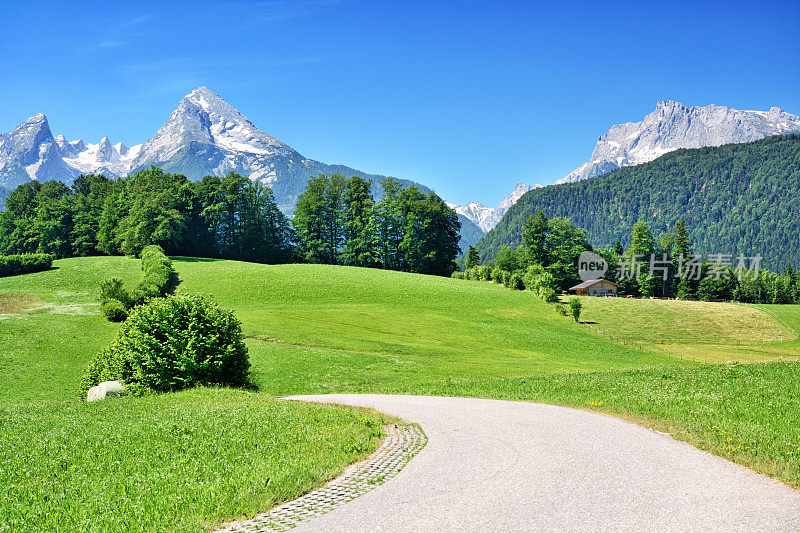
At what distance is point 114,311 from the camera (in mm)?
45156

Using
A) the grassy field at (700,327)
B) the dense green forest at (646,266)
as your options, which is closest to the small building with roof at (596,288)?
the dense green forest at (646,266)

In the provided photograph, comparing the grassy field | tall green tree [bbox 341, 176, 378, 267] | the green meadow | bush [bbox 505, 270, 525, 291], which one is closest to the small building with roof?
the grassy field

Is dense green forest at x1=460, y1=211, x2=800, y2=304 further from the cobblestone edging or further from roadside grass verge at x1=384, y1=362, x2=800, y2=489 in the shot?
the cobblestone edging

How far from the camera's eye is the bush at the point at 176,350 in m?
22.9

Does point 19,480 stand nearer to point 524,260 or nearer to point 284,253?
point 284,253

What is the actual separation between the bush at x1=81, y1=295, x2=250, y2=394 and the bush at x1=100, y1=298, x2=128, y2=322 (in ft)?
72.0

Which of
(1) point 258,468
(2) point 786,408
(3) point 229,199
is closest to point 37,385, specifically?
(1) point 258,468

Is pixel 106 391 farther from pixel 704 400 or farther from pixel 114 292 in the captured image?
pixel 114 292

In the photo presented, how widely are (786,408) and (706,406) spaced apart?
203cm

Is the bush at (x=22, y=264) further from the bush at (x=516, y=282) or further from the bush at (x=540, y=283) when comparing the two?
the bush at (x=540, y=283)

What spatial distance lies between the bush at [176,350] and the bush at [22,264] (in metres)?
61.3

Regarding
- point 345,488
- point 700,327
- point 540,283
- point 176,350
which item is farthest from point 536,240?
point 345,488

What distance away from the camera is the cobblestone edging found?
7.59 meters

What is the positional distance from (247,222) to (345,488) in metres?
100
